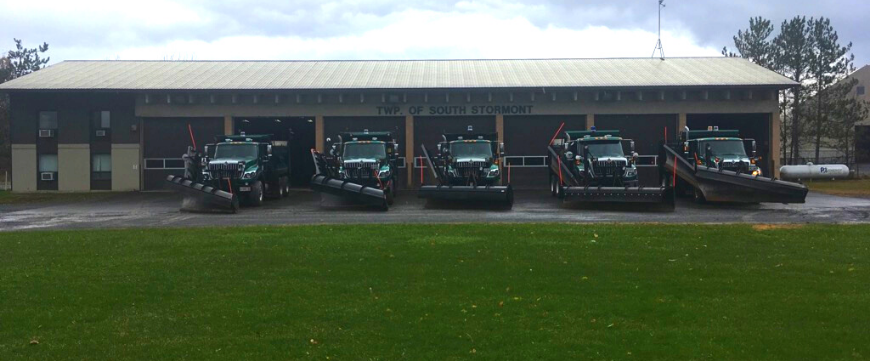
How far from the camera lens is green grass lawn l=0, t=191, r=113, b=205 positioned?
1204 inches

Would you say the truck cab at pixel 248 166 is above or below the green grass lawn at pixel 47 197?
above

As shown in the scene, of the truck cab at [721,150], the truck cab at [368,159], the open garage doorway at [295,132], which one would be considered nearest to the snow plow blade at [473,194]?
the truck cab at [368,159]

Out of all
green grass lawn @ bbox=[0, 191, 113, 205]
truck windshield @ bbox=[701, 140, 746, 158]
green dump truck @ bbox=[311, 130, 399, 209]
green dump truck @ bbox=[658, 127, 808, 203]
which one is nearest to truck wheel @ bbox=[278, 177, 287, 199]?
green dump truck @ bbox=[311, 130, 399, 209]

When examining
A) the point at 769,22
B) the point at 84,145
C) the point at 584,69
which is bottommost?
the point at 84,145

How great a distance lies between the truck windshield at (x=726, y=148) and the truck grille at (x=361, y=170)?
10477 millimetres

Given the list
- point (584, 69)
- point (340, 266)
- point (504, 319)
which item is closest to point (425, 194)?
point (340, 266)

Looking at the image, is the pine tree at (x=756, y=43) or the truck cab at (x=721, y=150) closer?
the truck cab at (x=721, y=150)

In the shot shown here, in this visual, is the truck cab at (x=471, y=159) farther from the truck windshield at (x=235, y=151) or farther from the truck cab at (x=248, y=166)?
the truck windshield at (x=235, y=151)

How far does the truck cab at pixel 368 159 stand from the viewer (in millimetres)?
25828

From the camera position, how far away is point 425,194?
23234 mm

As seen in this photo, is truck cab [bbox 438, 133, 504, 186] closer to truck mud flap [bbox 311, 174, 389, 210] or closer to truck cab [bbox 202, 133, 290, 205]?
truck mud flap [bbox 311, 174, 389, 210]

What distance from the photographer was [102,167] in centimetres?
3669

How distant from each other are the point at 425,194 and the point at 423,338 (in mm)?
15800

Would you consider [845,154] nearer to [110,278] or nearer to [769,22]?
[769,22]
